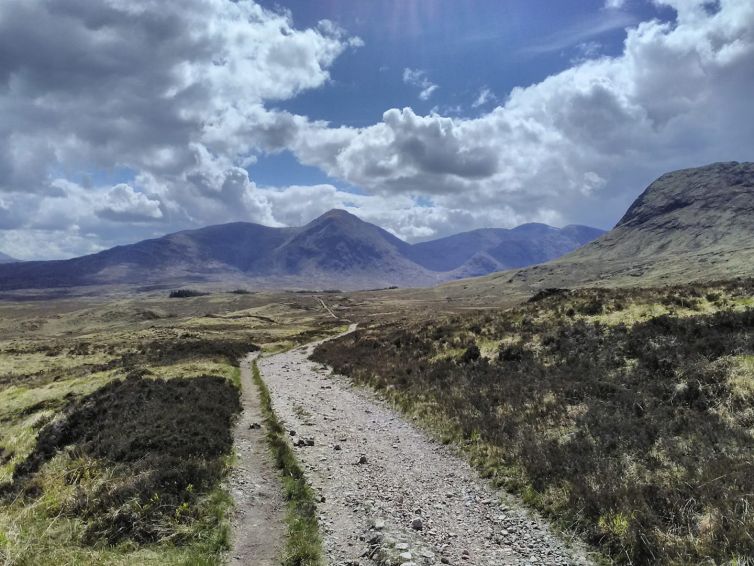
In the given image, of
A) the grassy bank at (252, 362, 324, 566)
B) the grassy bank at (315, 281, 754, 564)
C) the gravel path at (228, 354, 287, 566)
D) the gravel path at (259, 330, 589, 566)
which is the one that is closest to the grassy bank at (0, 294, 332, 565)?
the gravel path at (228, 354, 287, 566)

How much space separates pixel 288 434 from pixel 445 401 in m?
7.67

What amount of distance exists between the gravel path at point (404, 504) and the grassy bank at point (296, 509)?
311 millimetres

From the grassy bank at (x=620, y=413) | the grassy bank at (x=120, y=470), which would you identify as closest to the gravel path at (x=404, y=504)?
the grassy bank at (x=620, y=413)

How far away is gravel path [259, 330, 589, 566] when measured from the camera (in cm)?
996

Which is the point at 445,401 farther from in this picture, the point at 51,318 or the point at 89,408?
the point at 51,318

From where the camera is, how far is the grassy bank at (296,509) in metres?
10.1

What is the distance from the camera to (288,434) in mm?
19688

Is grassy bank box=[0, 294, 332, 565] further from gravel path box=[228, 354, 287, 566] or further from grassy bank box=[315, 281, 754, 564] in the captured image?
grassy bank box=[315, 281, 754, 564]

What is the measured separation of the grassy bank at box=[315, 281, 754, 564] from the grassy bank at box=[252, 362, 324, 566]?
5.76 m

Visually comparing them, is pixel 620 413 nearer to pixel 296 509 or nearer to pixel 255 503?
pixel 296 509

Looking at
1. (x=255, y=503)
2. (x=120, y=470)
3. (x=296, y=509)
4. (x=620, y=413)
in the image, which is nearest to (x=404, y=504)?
(x=296, y=509)

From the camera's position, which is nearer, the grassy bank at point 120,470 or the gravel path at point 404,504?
the gravel path at point 404,504

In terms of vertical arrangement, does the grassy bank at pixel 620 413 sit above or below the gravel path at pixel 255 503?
above

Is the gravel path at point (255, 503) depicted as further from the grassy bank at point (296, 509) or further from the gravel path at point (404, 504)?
the gravel path at point (404, 504)
